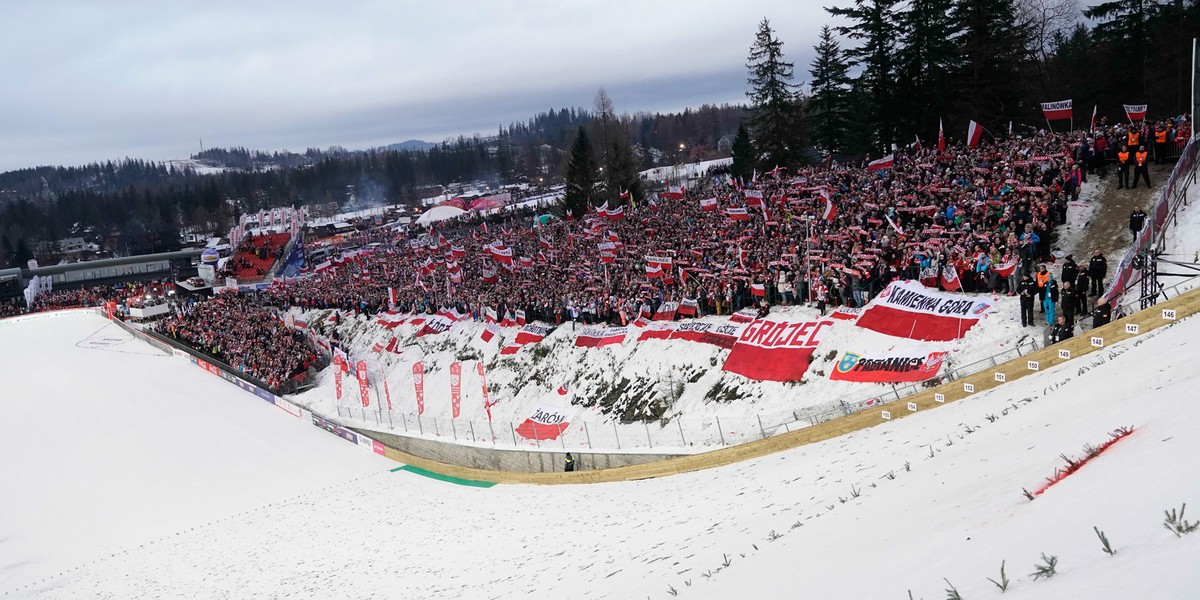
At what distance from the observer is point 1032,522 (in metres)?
5.94

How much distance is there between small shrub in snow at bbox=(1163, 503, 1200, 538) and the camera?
4.54 m

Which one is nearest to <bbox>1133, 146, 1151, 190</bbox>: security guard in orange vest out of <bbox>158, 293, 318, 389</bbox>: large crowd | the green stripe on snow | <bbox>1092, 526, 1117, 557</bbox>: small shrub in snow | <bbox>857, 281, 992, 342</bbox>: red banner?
<bbox>857, 281, 992, 342</bbox>: red banner

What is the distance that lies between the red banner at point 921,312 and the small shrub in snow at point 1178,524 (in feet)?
52.2

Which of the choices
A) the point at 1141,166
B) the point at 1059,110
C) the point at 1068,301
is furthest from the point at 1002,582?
the point at 1059,110

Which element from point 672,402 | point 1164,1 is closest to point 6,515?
point 672,402

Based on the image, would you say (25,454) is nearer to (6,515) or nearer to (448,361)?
(6,515)

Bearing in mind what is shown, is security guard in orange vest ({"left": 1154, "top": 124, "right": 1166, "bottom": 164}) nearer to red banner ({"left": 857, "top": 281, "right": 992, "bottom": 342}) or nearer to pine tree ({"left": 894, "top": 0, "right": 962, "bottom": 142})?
red banner ({"left": 857, "top": 281, "right": 992, "bottom": 342})

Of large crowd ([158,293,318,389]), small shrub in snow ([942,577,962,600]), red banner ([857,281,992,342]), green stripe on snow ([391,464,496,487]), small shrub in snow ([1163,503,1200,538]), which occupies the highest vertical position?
small shrub in snow ([1163,503,1200,538])

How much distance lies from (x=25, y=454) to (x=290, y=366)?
→ 41.0 ft

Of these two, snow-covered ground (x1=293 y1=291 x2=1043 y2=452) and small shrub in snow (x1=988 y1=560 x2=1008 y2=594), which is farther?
snow-covered ground (x1=293 y1=291 x2=1043 y2=452)

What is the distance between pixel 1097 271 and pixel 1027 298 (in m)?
1.56

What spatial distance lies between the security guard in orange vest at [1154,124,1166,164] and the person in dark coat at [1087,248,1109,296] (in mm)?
9291

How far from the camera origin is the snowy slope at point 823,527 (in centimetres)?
548

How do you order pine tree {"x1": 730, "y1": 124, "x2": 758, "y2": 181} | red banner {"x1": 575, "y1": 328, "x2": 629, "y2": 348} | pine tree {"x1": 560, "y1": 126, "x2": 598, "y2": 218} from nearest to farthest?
red banner {"x1": 575, "y1": 328, "x2": 629, "y2": 348}, pine tree {"x1": 730, "y1": 124, "x2": 758, "y2": 181}, pine tree {"x1": 560, "y1": 126, "x2": 598, "y2": 218}
